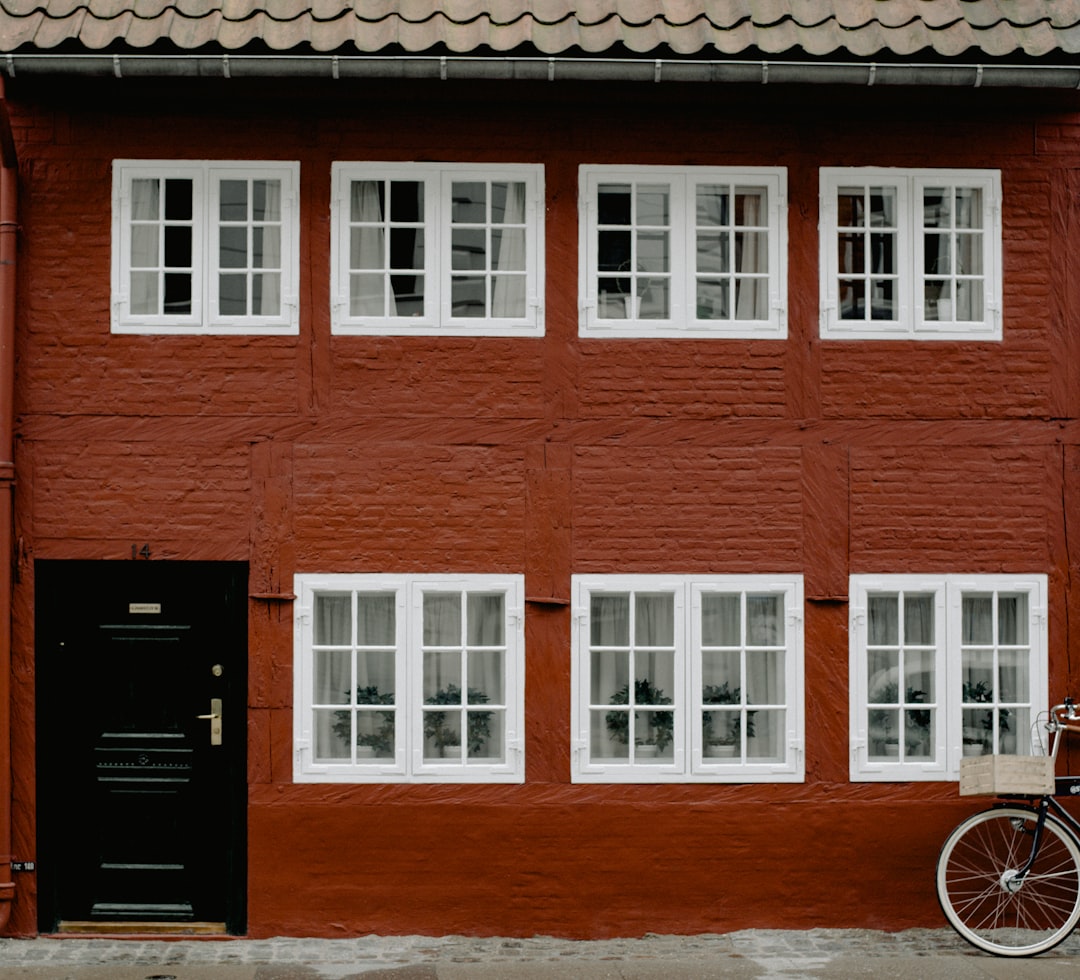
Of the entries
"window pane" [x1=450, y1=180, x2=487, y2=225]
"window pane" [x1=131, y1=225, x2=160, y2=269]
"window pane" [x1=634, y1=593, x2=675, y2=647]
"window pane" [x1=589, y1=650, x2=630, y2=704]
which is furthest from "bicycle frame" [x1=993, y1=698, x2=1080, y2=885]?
"window pane" [x1=131, y1=225, x2=160, y2=269]

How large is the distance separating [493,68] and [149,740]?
14.9 feet

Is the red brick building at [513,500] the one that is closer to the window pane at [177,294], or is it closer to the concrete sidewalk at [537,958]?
the window pane at [177,294]

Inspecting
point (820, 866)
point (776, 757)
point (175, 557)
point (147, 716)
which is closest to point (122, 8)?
point (175, 557)

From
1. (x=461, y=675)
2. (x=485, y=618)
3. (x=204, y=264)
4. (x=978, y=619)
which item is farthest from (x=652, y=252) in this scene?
(x=978, y=619)

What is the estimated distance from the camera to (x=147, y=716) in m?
8.38

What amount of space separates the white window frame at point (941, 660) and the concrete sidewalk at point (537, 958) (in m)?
1.01

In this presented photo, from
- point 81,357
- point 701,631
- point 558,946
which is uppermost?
point 81,357

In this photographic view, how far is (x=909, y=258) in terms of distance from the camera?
27.8ft

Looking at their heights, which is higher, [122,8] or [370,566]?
[122,8]

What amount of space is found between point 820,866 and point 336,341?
441 cm

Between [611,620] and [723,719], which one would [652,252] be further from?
[723,719]

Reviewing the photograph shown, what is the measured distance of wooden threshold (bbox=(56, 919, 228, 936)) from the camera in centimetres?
826

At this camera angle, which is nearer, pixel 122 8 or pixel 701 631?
pixel 122 8

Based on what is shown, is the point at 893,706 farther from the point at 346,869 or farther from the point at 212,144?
the point at 212,144
